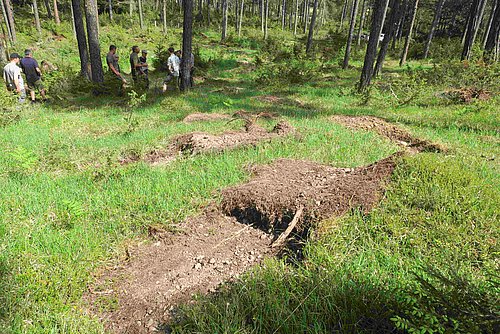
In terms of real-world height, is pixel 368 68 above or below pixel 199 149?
above

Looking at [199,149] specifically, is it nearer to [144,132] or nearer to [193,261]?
[144,132]

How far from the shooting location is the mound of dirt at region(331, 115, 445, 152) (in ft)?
18.5

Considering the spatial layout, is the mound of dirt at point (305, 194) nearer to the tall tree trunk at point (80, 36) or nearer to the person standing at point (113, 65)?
the person standing at point (113, 65)

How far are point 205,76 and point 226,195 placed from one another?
13610 mm

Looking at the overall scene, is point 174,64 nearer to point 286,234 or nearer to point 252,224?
point 252,224

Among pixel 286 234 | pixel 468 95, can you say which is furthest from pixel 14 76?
pixel 468 95

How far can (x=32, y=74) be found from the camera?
35.5 ft

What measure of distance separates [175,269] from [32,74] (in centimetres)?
1138

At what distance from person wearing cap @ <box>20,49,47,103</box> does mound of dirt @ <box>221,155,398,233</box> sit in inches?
411

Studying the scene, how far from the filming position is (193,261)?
10.6 feet

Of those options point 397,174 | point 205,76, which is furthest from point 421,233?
point 205,76

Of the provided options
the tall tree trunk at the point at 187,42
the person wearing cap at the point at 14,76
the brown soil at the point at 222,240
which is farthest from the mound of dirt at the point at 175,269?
the tall tree trunk at the point at 187,42

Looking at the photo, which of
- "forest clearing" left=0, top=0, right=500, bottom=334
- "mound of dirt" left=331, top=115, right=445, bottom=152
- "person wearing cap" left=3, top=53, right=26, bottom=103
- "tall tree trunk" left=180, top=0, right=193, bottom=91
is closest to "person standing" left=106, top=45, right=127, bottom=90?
"tall tree trunk" left=180, top=0, right=193, bottom=91

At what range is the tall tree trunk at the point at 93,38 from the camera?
11164 mm
